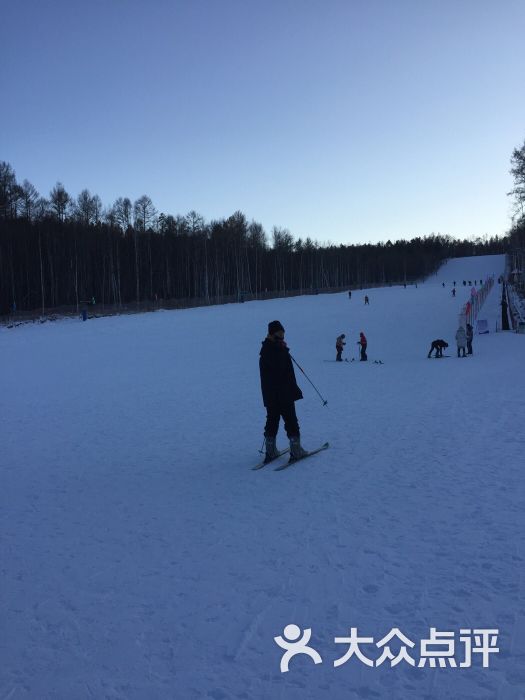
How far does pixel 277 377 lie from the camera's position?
7070 millimetres

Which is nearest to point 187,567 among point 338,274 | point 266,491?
point 266,491

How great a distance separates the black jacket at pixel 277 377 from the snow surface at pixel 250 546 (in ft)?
3.30

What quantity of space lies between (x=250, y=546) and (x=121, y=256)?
66098 mm

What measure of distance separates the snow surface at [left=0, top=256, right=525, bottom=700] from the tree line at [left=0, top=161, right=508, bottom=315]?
39378mm

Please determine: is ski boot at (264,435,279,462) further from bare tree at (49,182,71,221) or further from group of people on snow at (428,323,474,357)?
bare tree at (49,182,71,221)

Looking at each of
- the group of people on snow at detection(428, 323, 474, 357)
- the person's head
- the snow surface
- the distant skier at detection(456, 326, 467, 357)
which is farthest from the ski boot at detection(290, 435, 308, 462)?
the distant skier at detection(456, 326, 467, 357)

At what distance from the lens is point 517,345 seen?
20.8 m

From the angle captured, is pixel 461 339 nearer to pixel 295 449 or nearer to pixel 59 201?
pixel 295 449

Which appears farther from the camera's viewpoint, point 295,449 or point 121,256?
point 121,256

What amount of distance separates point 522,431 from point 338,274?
102326 mm

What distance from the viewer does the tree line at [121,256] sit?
180 feet

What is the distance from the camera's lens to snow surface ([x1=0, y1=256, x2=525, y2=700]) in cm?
303

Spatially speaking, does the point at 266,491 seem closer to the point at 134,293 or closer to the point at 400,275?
the point at 134,293

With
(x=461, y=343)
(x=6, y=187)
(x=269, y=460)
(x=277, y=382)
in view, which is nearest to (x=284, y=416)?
(x=277, y=382)
